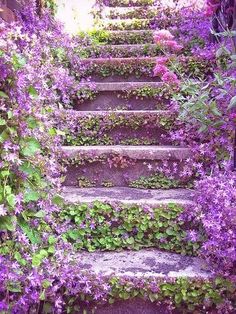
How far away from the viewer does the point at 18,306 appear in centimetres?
180

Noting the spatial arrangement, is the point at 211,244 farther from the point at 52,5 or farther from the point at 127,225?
the point at 52,5

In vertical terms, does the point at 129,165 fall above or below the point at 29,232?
above

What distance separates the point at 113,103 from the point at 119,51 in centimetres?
81

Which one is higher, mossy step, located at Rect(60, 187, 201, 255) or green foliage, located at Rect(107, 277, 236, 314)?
mossy step, located at Rect(60, 187, 201, 255)

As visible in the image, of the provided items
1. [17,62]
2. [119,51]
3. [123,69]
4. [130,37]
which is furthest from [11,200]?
[130,37]

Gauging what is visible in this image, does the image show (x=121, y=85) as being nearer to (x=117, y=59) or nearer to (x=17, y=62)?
(x=117, y=59)

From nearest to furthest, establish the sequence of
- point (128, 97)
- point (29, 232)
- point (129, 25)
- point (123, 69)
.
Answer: point (29, 232), point (128, 97), point (123, 69), point (129, 25)

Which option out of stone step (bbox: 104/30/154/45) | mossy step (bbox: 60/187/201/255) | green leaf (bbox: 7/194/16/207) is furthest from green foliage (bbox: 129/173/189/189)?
stone step (bbox: 104/30/154/45)

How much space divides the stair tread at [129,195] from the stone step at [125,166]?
69 millimetres

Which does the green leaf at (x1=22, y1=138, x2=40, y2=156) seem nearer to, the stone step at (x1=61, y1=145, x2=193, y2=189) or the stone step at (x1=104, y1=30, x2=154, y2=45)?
the stone step at (x1=61, y1=145, x2=193, y2=189)

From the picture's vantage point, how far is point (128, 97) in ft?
11.0

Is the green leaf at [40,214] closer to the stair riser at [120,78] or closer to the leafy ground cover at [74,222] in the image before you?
the leafy ground cover at [74,222]

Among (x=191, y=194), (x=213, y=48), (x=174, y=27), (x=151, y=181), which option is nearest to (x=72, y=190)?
(x=151, y=181)

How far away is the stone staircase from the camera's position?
2.09 meters
